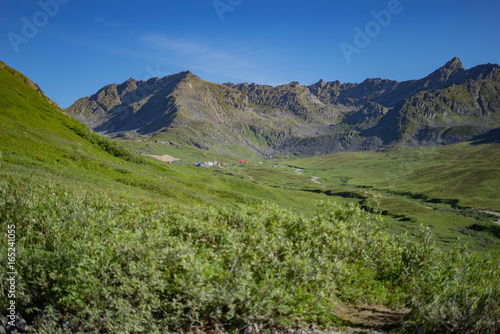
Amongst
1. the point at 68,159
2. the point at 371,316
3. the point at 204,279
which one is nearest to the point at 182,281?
the point at 204,279

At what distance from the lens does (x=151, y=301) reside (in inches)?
430

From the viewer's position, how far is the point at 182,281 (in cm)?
1056

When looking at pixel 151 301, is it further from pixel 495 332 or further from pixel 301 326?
pixel 495 332

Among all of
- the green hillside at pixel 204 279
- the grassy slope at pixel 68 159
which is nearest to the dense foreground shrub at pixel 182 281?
the green hillside at pixel 204 279

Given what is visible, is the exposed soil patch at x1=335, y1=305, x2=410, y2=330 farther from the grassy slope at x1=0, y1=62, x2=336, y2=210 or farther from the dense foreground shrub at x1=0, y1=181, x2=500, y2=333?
the grassy slope at x1=0, y1=62, x2=336, y2=210

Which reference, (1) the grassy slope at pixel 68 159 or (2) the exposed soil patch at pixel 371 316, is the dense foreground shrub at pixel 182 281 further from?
(1) the grassy slope at pixel 68 159

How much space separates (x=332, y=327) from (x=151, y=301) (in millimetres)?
9072

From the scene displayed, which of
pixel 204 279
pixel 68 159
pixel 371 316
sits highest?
pixel 68 159

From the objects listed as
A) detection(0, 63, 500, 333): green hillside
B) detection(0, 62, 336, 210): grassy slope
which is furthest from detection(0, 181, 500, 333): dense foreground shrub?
detection(0, 62, 336, 210): grassy slope

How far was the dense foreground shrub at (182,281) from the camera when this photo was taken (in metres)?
11.0

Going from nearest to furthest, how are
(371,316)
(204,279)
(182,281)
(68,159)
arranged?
(182,281)
(204,279)
(371,316)
(68,159)

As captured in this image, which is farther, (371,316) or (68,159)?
(68,159)

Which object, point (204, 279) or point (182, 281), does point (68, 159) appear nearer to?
point (182, 281)

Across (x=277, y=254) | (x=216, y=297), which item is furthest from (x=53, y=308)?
(x=277, y=254)
